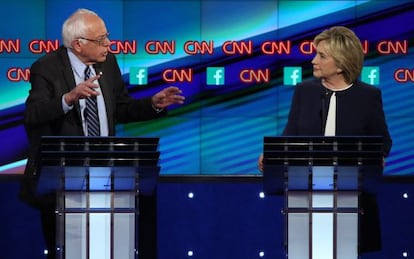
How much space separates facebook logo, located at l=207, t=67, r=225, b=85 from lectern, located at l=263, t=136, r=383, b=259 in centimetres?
306

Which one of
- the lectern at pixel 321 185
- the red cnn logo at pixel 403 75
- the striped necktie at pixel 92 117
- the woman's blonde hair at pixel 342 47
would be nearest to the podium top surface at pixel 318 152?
the lectern at pixel 321 185

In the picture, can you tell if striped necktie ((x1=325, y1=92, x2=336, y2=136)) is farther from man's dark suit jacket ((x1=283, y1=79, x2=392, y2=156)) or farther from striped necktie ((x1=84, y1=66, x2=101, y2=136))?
striped necktie ((x1=84, y1=66, x2=101, y2=136))

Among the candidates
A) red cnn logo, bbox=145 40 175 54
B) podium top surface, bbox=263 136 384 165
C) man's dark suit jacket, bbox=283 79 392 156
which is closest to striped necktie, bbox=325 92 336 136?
man's dark suit jacket, bbox=283 79 392 156

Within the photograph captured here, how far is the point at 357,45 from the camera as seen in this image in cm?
450

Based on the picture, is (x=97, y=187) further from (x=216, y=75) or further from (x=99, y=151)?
(x=216, y=75)

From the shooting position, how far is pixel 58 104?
424 cm

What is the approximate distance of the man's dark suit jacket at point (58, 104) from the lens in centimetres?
432

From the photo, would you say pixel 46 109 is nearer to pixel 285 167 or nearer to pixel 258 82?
pixel 285 167

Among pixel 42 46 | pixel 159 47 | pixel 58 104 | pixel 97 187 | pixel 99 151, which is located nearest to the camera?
pixel 99 151

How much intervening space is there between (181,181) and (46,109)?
1.36m

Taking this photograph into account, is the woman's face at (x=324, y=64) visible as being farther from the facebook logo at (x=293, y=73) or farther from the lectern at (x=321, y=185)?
the facebook logo at (x=293, y=73)

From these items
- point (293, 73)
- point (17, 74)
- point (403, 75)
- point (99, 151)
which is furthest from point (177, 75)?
point (99, 151)

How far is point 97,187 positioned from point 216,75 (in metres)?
3.17

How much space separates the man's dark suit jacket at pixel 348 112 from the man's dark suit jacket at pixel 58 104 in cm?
63
